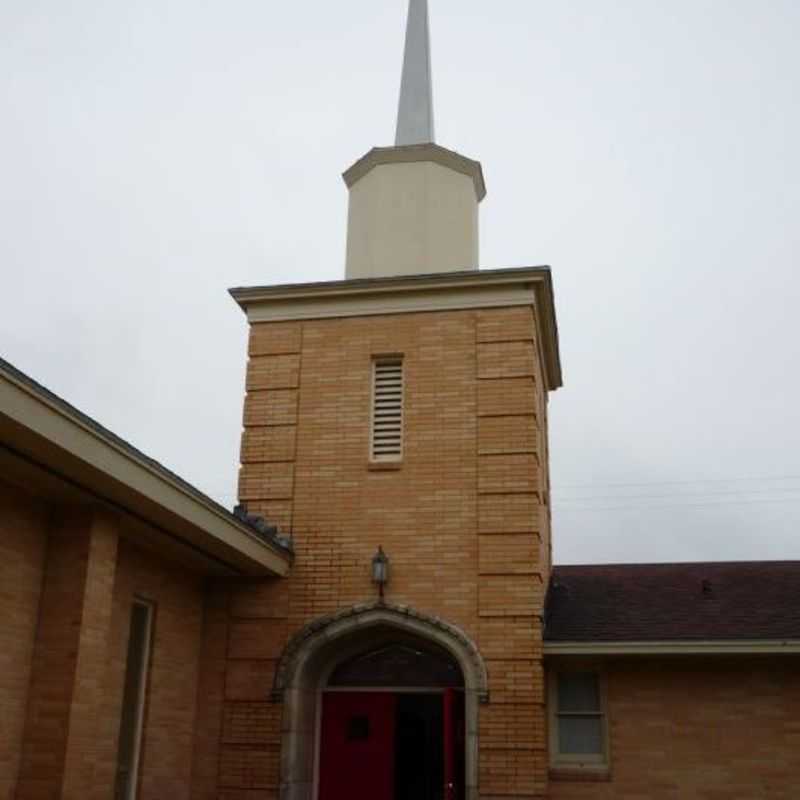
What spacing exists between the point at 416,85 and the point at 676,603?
9310 millimetres

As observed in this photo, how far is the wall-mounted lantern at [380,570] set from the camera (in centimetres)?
1361

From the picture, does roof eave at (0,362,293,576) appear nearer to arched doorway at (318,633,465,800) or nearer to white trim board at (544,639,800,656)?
arched doorway at (318,633,465,800)

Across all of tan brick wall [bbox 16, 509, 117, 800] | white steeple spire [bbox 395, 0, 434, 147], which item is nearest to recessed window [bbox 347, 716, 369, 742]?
tan brick wall [bbox 16, 509, 117, 800]

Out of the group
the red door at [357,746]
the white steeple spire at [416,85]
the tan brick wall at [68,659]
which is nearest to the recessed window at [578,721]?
the red door at [357,746]

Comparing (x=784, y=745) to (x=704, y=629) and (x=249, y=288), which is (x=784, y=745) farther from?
(x=249, y=288)

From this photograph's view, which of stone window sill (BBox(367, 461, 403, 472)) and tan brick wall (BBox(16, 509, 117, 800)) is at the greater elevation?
stone window sill (BBox(367, 461, 403, 472))

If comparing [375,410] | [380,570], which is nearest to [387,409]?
[375,410]

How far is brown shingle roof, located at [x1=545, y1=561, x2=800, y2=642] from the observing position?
43.9ft

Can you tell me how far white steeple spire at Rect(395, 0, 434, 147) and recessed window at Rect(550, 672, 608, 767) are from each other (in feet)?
27.3

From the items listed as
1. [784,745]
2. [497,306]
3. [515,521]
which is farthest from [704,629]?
[497,306]

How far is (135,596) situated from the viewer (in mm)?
11992

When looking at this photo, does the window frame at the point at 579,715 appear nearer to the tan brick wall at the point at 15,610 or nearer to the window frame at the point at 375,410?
the window frame at the point at 375,410

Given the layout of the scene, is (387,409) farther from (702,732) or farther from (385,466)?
(702,732)

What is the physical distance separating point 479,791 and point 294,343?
6.38 meters
